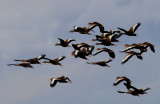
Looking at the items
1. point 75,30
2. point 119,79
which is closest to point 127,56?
point 119,79

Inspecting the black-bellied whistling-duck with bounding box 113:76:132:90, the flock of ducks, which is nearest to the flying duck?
the flock of ducks

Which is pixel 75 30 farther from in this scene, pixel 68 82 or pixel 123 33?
pixel 68 82

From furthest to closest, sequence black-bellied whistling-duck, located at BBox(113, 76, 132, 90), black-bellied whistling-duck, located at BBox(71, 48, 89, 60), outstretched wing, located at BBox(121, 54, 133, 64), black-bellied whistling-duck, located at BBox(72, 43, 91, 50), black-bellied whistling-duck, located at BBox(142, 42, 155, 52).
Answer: black-bellied whistling-duck, located at BBox(72, 43, 91, 50)
black-bellied whistling-duck, located at BBox(142, 42, 155, 52)
black-bellied whistling-duck, located at BBox(71, 48, 89, 60)
outstretched wing, located at BBox(121, 54, 133, 64)
black-bellied whistling-duck, located at BBox(113, 76, 132, 90)

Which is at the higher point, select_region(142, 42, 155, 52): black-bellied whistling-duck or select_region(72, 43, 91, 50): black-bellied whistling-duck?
Result: select_region(72, 43, 91, 50): black-bellied whistling-duck

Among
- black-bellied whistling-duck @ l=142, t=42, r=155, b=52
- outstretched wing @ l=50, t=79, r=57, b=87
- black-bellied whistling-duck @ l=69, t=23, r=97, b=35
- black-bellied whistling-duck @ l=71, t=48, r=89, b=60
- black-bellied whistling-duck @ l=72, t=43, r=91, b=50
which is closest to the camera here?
outstretched wing @ l=50, t=79, r=57, b=87

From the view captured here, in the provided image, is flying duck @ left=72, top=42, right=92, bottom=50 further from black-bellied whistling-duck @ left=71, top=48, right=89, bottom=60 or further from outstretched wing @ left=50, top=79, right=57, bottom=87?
outstretched wing @ left=50, top=79, right=57, bottom=87

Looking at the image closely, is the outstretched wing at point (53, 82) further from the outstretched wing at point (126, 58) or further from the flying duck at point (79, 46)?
the outstretched wing at point (126, 58)

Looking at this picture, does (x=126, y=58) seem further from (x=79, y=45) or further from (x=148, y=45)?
(x=79, y=45)

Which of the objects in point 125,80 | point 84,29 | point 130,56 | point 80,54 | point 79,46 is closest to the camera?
point 125,80

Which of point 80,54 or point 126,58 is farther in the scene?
point 80,54

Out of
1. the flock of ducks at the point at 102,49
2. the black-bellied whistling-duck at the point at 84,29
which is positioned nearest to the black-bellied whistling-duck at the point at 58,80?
the flock of ducks at the point at 102,49

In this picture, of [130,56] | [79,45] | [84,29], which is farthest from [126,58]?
[84,29]

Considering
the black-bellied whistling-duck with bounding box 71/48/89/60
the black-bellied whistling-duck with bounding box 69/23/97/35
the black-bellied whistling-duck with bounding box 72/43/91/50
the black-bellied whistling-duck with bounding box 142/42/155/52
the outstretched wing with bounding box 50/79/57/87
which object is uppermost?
the black-bellied whistling-duck with bounding box 69/23/97/35

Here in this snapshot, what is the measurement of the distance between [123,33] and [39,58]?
622 inches
